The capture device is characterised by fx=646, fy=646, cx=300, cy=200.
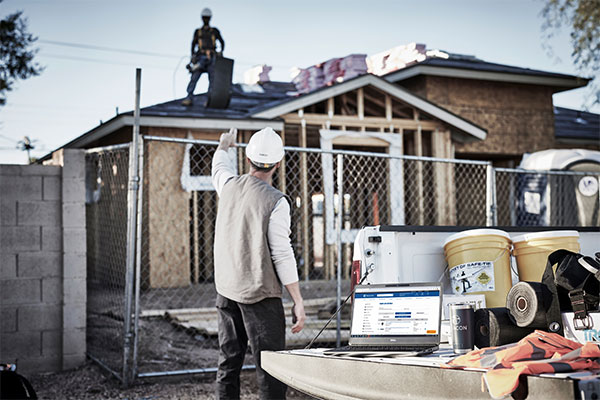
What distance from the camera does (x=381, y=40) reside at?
72.0 feet

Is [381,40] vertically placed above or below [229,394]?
above

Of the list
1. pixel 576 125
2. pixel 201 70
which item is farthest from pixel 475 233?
pixel 576 125

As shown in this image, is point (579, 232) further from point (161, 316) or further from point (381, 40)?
point (381, 40)

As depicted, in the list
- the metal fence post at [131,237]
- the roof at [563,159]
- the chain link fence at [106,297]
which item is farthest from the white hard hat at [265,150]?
the roof at [563,159]

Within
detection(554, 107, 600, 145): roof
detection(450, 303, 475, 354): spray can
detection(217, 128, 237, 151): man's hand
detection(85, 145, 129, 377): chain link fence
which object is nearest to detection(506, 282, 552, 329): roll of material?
detection(450, 303, 475, 354): spray can

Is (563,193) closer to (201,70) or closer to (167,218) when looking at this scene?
(167,218)

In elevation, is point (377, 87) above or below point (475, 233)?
above

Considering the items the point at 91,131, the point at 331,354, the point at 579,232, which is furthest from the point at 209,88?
the point at 331,354

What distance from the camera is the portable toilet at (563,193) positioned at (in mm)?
12000

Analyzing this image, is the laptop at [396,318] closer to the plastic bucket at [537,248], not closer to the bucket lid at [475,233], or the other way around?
the bucket lid at [475,233]

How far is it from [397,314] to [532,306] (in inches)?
29.9

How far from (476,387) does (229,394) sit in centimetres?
235

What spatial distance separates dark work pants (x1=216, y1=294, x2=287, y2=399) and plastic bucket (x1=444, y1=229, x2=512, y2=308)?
4.15 ft

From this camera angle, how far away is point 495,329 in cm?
339
